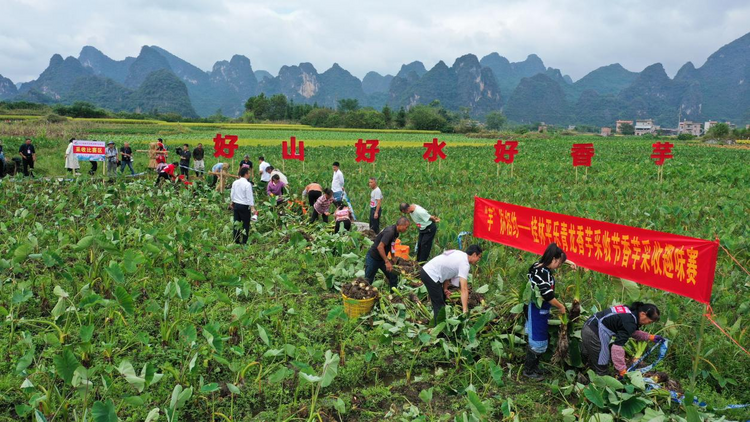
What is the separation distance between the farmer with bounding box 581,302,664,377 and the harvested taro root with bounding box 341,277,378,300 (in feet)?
6.83

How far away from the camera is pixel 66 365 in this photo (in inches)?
110

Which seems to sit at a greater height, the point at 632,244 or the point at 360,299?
the point at 632,244

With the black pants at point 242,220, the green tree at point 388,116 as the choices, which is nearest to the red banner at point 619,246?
the black pants at point 242,220

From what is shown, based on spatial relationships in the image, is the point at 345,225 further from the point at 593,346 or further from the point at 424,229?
the point at 593,346

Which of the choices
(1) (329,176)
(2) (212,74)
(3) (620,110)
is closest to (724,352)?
(1) (329,176)

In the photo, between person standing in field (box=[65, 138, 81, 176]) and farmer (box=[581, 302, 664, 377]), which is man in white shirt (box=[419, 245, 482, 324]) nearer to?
farmer (box=[581, 302, 664, 377])

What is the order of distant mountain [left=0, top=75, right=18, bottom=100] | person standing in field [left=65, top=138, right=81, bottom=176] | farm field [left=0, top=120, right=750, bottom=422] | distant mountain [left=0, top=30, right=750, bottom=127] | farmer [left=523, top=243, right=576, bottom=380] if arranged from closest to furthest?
1. farm field [left=0, top=120, right=750, bottom=422]
2. farmer [left=523, top=243, right=576, bottom=380]
3. person standing in field [left=65, top=138, right=81, bottom=176]
4. distant mountain [left=0, top=30, right=750, bottom=127]
5. distant mountain [left=0, top=75, right=18, bottom=100]

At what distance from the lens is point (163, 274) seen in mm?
5445

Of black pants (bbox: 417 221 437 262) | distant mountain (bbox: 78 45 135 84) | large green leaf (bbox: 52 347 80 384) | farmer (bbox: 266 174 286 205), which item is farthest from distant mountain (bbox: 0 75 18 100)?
large green leaf (bbox: 52 347 80 384)

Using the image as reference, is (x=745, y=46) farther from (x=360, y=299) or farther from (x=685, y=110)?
(x=360, y=299)

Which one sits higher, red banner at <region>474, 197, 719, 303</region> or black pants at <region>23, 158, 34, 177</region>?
black pants at <region>23, 158, 34, 177</region>

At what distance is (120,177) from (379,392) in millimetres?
10061

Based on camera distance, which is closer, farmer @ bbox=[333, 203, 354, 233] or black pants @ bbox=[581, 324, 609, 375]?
black pants @ bbox=[581, 324, 609, 375]

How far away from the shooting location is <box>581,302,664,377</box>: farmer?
330 centimetres
